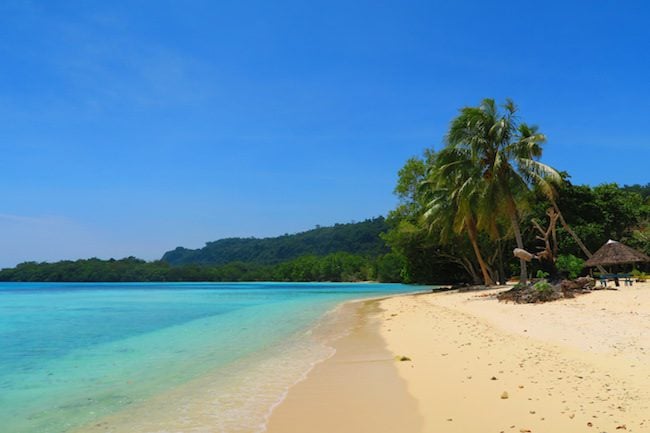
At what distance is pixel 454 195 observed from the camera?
26.4 metres

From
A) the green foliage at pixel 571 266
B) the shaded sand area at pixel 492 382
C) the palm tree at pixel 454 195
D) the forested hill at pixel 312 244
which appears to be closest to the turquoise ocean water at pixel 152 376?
the shaded sand area at pixel 492 382

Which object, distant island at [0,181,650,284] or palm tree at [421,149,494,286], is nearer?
palm tree at [421,149,494,286]

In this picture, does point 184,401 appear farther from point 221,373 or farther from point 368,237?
point 368,237

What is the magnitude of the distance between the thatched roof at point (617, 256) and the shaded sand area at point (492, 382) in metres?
9.71

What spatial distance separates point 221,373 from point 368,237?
394 ft

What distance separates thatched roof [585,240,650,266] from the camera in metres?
18.8

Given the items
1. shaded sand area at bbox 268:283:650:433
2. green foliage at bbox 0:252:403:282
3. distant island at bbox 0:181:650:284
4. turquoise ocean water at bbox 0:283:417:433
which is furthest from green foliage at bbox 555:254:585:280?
green foliage at bbox 0:252:403:282

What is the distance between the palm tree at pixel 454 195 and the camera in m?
20.6

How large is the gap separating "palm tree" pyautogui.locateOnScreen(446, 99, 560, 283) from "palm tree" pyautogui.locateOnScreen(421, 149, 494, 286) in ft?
2.57

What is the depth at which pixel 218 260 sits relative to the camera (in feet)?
607

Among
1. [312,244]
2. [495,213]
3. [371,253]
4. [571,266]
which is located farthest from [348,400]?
[312,244]

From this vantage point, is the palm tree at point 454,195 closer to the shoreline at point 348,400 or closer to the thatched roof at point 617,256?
the thatched roof at point 617,256

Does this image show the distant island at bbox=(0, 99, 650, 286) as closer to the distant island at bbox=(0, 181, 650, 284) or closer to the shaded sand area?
the distant island at bbox=(0, 181, 650, 284)

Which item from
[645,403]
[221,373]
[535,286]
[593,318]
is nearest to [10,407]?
[221,373]
